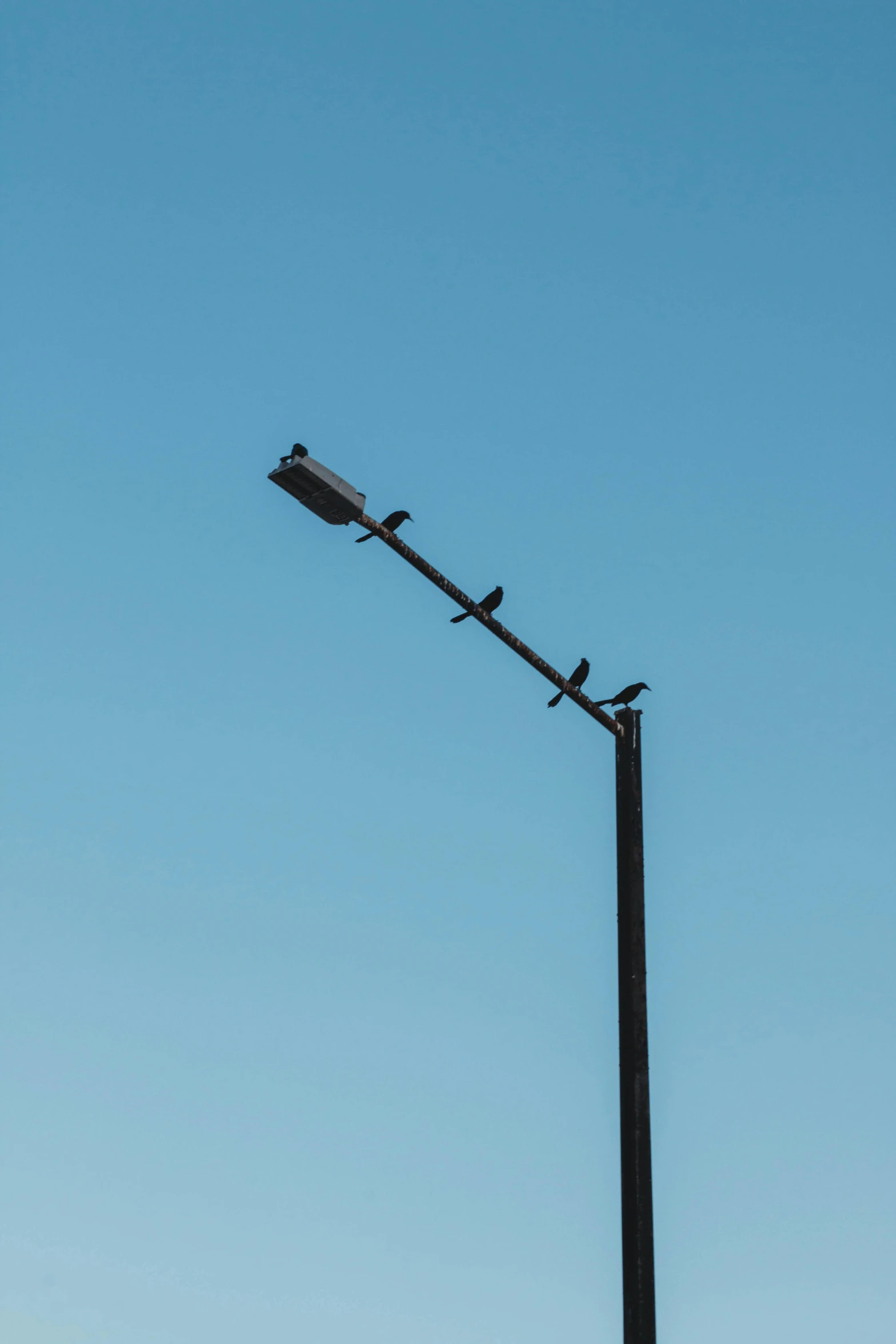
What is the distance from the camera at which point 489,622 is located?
28.3 feet

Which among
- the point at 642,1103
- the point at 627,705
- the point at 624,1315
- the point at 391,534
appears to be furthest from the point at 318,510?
the point at 624,1315

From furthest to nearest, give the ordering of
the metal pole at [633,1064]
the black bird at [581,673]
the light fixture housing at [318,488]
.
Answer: the black bird at [581,673]
the light fixture housing at [318,488]
the metal pole at [633,1064]

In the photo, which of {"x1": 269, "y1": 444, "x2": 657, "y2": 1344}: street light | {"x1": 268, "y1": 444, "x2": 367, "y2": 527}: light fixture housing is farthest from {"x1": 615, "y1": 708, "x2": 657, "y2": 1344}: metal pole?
{"x1": 268, "y1": 444, "x2": 367, "y2": 527}: light fixture housing

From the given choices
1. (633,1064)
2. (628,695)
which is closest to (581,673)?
(628,695)

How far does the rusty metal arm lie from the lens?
27.8 feet

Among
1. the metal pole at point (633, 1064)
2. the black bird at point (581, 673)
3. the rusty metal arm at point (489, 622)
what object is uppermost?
the black bird at point (581, 673)

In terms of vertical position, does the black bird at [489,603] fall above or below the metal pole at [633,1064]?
above

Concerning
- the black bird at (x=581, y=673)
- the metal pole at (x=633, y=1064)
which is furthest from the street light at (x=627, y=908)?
the black bird at (x=581, y=673)

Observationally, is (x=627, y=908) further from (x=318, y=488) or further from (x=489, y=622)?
(x=318, y=488)

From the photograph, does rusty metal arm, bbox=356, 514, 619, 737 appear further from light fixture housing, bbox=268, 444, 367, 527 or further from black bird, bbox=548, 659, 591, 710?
black bird, bbox=548, 659, 591, 710

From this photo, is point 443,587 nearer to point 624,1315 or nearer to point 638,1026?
point 638,1026

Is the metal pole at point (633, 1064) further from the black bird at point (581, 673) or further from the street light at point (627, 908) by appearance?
the black bird at point (581, 673)

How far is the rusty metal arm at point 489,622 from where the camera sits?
334 inches

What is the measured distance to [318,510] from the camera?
8.41m
